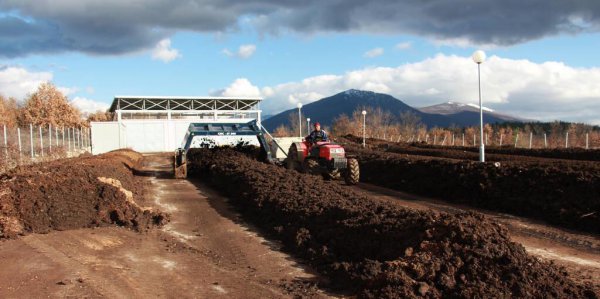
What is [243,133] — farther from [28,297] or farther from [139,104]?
[139,104]

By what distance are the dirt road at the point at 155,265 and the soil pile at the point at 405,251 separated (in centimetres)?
51

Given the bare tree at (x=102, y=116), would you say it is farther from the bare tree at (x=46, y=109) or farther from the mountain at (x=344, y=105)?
the mountain at (x=344, y=105)

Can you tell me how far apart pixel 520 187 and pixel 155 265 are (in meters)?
8.69

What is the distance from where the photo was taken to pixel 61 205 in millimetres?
9570

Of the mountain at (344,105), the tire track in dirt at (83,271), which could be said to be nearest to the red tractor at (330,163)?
the tire track in dirt at (83,271)

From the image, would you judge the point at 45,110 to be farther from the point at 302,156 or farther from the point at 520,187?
the point at 520,187

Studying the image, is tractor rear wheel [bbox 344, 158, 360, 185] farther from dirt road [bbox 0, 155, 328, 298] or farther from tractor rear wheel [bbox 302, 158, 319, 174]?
dirt road [bbox 0, 155, 328, 298]

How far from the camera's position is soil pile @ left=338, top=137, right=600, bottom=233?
32.8 ft

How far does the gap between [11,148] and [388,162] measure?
52.2 feet

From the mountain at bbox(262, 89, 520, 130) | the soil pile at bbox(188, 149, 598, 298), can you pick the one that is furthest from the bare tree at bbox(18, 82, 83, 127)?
the mountain at bbox(262, 89, 520, 130)

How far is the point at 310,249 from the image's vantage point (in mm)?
7539

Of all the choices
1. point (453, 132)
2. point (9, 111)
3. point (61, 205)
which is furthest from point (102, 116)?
point (61, 205)

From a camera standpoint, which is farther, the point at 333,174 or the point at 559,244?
the point at 333,174

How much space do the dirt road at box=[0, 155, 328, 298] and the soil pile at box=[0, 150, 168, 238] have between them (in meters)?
0.31
